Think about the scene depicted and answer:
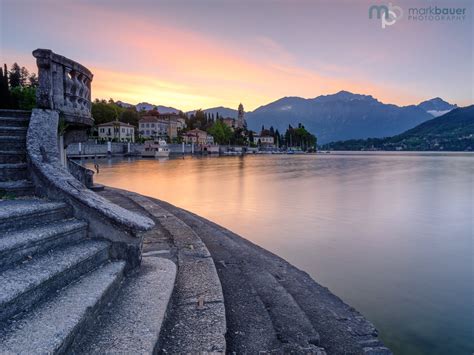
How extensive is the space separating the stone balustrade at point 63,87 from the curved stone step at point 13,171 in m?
1.90

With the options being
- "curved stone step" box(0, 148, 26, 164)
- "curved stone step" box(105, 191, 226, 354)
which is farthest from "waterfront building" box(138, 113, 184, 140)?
"curved stone step" box(105, 191, 226, 354)

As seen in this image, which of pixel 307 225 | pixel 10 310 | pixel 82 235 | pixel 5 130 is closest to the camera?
pixel 10 310

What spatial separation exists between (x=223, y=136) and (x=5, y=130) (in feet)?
505

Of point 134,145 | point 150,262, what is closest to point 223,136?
point 134,145

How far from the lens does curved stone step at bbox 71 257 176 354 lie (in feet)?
9.83

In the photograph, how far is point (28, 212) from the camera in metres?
4.21

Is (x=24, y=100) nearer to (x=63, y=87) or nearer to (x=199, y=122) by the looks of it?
(x=63, y=87)

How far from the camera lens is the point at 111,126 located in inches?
4104

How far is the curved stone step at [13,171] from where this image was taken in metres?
5.61

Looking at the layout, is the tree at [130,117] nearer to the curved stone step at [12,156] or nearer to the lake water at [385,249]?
the lake water at [385,249]

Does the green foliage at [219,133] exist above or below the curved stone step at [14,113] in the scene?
above

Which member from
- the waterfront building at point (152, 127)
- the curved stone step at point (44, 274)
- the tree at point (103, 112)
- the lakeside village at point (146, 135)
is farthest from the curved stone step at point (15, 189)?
the waterfront building at point (152, 127)

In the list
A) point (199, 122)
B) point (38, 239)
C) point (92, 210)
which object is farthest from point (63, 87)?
point (199, 122)

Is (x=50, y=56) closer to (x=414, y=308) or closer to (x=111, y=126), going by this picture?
(x=414, y=308)
